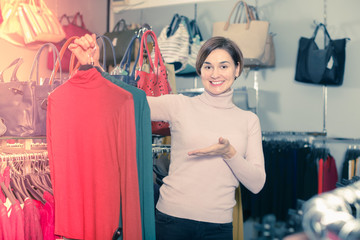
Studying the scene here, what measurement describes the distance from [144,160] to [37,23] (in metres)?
1.75

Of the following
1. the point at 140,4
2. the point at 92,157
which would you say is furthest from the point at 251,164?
the point at 140,4

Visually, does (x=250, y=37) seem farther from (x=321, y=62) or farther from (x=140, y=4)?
(x=140, y=4)

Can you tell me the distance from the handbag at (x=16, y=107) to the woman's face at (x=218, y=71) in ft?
3.03

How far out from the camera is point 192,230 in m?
1.51

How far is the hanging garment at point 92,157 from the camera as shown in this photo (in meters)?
1.46

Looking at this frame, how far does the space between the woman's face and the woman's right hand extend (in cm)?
50

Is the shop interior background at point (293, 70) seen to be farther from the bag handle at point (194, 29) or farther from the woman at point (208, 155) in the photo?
the woman at point (208, 155)

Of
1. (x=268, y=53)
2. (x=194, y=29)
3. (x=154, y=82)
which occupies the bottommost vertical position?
(x=154, y=82)

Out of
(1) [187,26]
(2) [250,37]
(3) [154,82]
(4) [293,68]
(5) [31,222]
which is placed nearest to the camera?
(5) [31,222]

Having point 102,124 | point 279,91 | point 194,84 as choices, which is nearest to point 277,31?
point 279,91

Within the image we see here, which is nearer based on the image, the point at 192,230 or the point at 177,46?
the point at 192,230

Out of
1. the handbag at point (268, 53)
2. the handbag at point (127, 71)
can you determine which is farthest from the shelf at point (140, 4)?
the handbag at point (127, 71)

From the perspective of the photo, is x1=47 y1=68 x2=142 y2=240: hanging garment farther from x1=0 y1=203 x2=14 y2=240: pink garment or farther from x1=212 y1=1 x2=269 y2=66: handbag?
x1=212 y1=1 x2=269 y2=66: handbag

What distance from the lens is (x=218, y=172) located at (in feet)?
5.09
